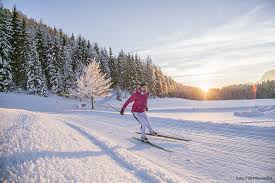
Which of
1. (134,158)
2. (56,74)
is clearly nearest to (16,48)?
(56,74)

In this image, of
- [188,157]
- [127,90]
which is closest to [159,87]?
[127,90]

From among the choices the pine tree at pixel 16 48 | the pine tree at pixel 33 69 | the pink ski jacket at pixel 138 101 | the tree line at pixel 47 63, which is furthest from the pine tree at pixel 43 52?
the pink ski jacket at pixel 138 101

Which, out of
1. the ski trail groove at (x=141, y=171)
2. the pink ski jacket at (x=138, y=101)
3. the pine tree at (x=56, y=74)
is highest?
the pine tree at (x=56, y=74)

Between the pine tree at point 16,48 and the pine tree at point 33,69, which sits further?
the pine tree at point 33,69

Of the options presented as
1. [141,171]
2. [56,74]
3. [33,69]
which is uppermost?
[33,69]

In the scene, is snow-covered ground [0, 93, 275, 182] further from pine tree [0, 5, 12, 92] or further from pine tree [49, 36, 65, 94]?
pine tree [49, 36, 65, 94]

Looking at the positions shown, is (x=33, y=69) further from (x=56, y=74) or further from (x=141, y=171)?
(x=141, y=171)

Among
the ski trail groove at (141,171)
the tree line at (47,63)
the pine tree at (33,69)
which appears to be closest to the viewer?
the ski trail groove at (141,171)

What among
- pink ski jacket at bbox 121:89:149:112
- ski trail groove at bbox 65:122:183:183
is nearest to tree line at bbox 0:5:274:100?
pink ski jacket at bbox 121:89:149:112

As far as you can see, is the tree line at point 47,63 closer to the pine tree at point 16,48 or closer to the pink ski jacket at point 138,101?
the pine tree at point 16,48

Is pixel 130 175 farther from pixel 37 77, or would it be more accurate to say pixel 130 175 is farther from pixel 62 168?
pixel 37 77

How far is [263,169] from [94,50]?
236ft

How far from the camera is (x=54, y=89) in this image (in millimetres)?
59531

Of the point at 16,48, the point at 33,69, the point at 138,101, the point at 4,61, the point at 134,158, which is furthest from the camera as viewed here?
the point at 33,69
